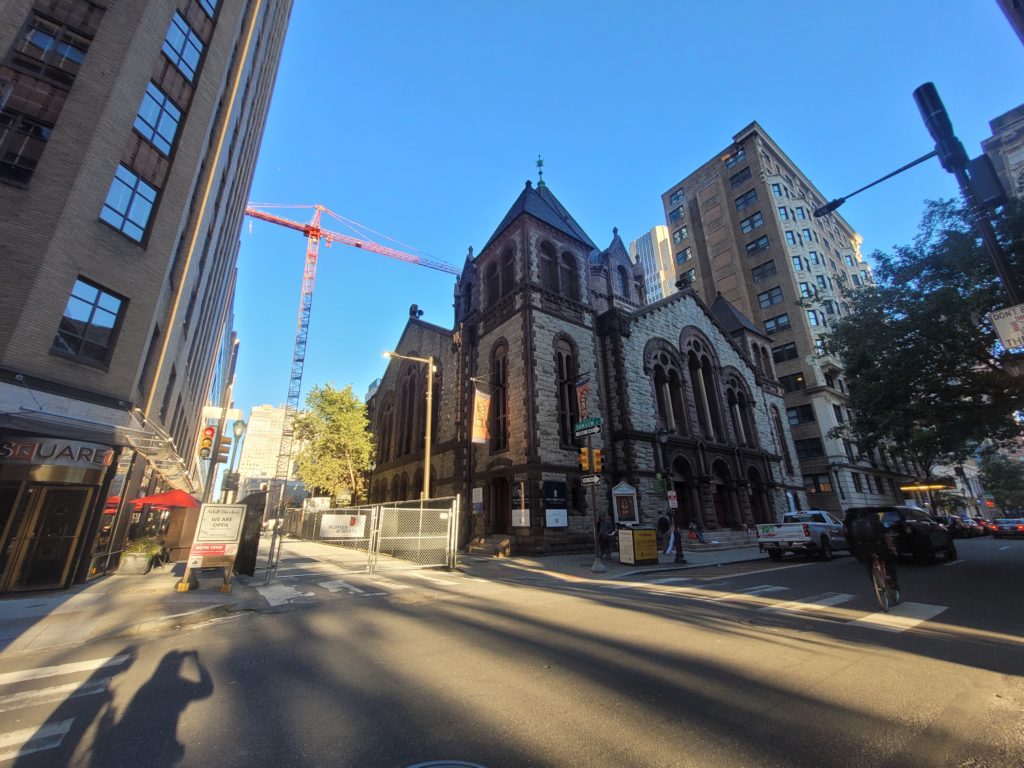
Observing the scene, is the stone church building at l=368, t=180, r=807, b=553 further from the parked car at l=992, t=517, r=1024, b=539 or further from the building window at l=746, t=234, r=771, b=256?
the building window at l=746, t=234, r=771, b=256

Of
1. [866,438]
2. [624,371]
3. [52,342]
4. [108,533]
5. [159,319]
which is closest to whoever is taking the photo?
[52,342]

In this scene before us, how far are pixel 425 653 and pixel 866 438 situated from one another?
1873 cm

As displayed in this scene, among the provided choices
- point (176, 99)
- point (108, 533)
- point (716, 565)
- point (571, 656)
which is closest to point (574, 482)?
point (716, 565)

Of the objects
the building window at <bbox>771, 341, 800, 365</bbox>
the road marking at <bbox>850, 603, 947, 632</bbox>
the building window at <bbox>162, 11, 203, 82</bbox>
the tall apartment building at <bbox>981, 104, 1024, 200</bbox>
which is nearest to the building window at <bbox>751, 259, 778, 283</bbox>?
the building window at <bbox>771, 341, 800, 365</bbox>

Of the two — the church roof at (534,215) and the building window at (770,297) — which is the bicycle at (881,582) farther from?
the building window at (770,297)

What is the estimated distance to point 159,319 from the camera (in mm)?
15633

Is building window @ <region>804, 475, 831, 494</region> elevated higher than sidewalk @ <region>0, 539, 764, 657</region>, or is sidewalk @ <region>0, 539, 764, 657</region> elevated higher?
building window @ <region>804, 475, 831, 494</region>

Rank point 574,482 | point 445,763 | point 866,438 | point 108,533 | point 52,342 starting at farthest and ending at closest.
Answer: point 574,482 < point 866,438 < point 108,533 < point 52,342 < point 445,763

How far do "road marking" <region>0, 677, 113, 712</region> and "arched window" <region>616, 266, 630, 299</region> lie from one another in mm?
38376

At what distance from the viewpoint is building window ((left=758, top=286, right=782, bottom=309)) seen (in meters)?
47.2

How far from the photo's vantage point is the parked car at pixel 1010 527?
28547mm

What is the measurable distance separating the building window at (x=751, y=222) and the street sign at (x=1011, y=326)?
5280cm

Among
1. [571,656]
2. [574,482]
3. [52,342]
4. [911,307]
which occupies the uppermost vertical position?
[911,307]

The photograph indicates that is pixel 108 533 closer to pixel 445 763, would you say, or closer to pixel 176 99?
pixel 176 99
